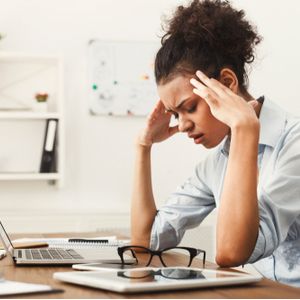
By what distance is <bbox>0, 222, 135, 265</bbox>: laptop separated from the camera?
123 centimetres

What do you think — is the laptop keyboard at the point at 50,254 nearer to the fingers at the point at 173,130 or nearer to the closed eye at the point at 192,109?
the closed eye at the point at 192,109

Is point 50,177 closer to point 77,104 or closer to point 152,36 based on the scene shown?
point 77,104

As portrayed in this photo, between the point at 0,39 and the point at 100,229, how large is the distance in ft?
3.50

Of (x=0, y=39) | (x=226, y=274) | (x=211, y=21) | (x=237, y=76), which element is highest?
→ (x=0, y=39)

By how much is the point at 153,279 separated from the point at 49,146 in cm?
217

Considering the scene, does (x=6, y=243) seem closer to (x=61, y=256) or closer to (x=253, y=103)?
(x=61, y=256)

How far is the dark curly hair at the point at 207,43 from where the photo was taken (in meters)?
1.49

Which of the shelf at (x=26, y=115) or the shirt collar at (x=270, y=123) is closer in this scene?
the shirt collar at (x=270, y=123)

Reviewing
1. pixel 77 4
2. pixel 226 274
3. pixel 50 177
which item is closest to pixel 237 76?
pixel 226 274

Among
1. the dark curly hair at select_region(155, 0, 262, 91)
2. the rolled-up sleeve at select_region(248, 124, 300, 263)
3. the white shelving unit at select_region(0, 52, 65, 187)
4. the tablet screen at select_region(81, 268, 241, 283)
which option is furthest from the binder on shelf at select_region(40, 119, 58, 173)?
the tablet screen at select_region(81, 268, 241, 283)

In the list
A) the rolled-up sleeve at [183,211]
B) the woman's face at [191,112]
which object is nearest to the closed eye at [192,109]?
the woman's face at [191,112]

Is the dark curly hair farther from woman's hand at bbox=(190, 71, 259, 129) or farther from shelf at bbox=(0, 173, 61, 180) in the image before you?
shelf at bbox=(0, 173, 61, 180)

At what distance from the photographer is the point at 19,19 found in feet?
10.4

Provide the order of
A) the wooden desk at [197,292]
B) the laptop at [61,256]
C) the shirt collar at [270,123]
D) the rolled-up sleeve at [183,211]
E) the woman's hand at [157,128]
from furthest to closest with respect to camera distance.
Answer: the woman's hand at [157,128], the rolled-up sleeve at [183,211], the shirt collar at [270,123], the laptop at [61,256], the wooden desk at [197,292]
